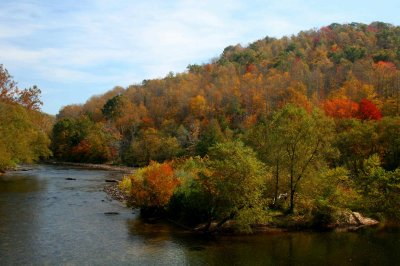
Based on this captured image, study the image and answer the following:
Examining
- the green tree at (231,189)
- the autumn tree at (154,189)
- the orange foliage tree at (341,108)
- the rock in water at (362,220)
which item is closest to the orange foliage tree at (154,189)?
the autumn tree at (154,189)

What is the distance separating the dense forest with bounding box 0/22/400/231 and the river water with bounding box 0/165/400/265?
2856 millimetres

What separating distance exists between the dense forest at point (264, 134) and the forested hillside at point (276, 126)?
160 millimetres

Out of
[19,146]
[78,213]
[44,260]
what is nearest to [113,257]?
[44,260]

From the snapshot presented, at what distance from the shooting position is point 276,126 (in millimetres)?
39906

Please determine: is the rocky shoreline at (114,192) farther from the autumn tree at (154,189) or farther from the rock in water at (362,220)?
the rock in water at (362,220)

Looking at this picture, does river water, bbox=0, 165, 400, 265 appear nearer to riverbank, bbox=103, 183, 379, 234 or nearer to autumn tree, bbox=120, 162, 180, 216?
riverbank, bbox=103, 183, 379, 234

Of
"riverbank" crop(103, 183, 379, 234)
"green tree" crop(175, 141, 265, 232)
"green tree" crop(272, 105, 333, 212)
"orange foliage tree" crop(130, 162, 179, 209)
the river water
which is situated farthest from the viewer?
"orange foliage tree" crop(130, 162, 179, 209)

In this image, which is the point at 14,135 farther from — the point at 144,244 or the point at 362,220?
the point at 362,220

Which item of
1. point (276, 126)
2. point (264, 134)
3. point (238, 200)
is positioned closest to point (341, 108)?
point (264, 134)

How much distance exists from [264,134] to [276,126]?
536 centimetres

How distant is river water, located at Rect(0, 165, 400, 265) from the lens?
27750 mm

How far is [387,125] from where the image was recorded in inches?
2078

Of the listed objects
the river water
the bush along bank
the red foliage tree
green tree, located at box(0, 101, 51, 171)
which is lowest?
the river water

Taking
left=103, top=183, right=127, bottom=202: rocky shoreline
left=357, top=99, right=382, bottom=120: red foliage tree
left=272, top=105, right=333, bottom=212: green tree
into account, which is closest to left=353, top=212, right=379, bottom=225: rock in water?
left=272, top=105, right=333, bottom=212: green tree
